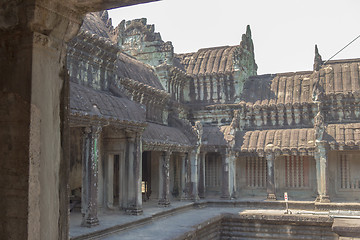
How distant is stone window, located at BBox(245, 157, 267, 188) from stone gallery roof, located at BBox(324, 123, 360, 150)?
4104 mm

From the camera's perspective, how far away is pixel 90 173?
12.9m

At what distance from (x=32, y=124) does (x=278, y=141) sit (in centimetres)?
1980

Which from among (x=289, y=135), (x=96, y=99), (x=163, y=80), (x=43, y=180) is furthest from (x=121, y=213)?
(x=43, y=180)

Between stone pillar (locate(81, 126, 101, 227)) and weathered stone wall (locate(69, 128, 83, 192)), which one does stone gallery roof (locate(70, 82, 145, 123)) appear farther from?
weathered stone wall (locate(69, 128, 83, 192))

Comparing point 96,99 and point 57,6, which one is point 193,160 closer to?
point 96,99

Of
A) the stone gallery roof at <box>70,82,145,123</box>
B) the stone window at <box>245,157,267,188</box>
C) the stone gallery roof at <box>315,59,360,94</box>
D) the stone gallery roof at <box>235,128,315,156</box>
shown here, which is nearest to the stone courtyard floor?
the stone window at <box>245,157,267,188</box>

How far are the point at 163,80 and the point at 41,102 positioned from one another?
761 inches

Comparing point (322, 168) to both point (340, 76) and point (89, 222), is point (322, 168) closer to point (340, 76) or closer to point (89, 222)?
point (340, 76)

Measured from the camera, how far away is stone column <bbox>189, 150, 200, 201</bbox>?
69.5 feet

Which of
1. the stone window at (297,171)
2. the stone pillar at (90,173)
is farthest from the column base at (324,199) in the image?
the stone pillar at (90,173)

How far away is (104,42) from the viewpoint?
48.5 ft

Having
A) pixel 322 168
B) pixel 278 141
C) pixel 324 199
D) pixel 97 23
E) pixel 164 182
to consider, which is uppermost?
pixel 97 23

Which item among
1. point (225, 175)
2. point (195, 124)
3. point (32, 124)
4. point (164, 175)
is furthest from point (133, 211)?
point (32, 124)

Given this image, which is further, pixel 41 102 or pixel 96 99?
pixel 96 99
